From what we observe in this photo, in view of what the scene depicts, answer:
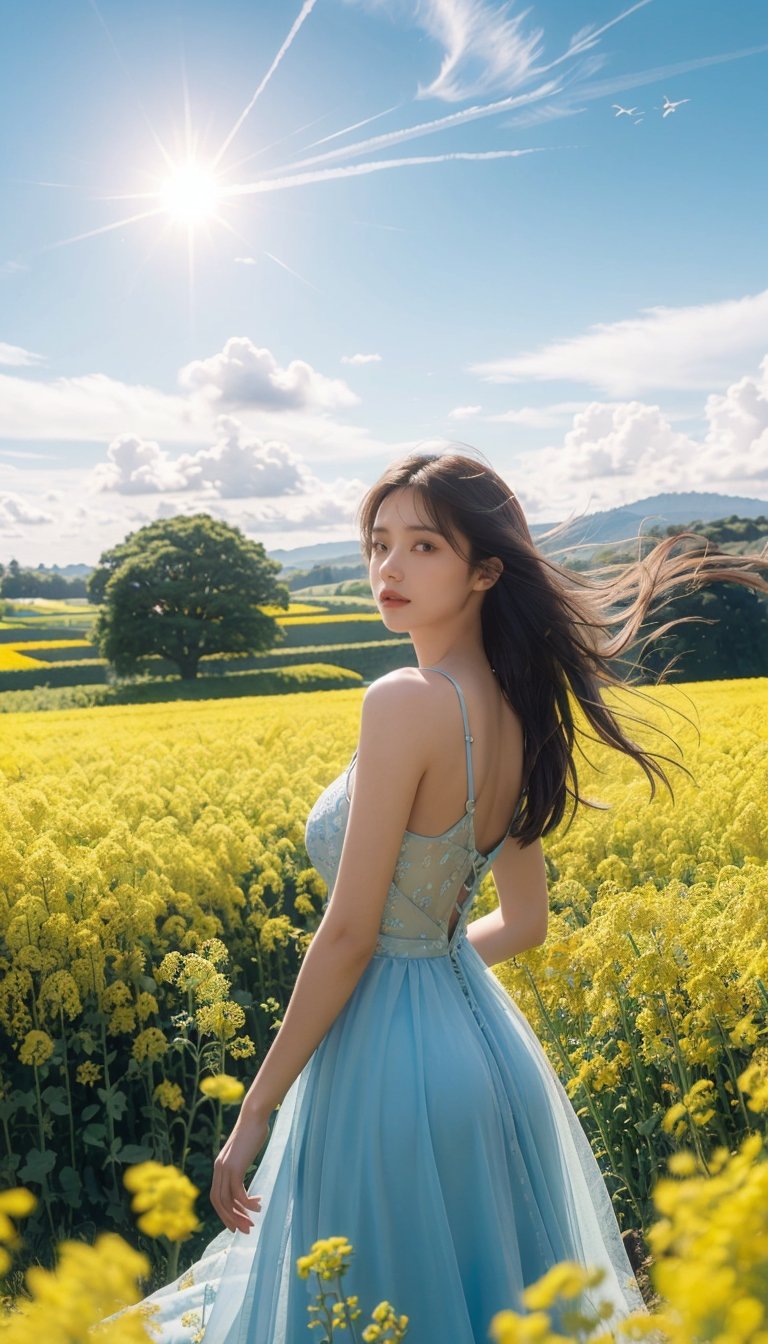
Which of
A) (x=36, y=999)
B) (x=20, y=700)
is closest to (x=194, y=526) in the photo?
(x=20, y=700)

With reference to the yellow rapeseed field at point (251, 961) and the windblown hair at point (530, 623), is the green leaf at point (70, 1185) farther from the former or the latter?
the windblown hair at point (530, 623)

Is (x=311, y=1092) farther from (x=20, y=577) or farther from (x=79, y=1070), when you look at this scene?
(x=20, y=577)

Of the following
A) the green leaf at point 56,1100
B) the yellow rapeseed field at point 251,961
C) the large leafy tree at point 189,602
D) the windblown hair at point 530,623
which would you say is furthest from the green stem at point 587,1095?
the large leafy tree at point 189,602

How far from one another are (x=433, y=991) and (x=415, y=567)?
0.91m

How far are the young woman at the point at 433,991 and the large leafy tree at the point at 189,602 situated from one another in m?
46.1

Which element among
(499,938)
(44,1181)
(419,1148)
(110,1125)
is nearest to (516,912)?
(499,938)

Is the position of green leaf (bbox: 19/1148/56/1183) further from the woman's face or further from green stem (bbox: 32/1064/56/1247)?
the woman's face

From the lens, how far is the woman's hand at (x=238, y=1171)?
200cm

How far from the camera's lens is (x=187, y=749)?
8086mm

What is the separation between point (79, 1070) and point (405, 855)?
2.82 m

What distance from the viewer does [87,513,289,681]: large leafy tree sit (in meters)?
47.9

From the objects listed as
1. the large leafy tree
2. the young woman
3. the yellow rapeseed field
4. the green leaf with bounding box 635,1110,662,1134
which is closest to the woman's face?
the young woman

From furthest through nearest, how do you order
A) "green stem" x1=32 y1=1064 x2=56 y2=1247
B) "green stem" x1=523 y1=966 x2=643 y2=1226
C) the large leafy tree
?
the large leafy tree, "green stem" x1=32 y1=1064 x2=56 y2=1247, "green stem" x1=523 y1=966 x2=643 y2=1226

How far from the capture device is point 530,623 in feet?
8.00
